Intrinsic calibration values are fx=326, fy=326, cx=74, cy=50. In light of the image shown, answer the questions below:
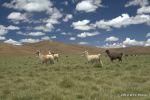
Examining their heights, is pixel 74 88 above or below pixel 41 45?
below

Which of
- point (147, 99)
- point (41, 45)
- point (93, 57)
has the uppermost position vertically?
point (41, 45)

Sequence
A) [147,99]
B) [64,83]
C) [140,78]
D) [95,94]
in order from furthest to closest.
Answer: [140,78], [64,83], [95,94], [147,99]

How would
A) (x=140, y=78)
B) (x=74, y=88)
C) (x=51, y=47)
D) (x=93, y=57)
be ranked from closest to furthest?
(x=74, y=88), (x=140, y=78), (x=93, y=57), (x=51, y=47)

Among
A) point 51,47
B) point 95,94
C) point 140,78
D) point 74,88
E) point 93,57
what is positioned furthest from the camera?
point 51,47

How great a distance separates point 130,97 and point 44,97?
3.45m

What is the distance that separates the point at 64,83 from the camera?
1667cm

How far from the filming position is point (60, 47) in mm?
196500

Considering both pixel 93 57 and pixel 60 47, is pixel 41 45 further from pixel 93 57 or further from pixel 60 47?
pixel 93 57

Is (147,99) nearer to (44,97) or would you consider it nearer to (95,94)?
(95,94)

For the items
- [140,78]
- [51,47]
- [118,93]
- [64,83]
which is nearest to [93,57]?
[140,78]

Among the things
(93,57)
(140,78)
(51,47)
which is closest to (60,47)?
(51,47)

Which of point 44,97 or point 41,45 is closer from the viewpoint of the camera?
point 44,97

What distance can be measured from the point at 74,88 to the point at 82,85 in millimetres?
950

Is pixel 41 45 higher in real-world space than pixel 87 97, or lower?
higher
